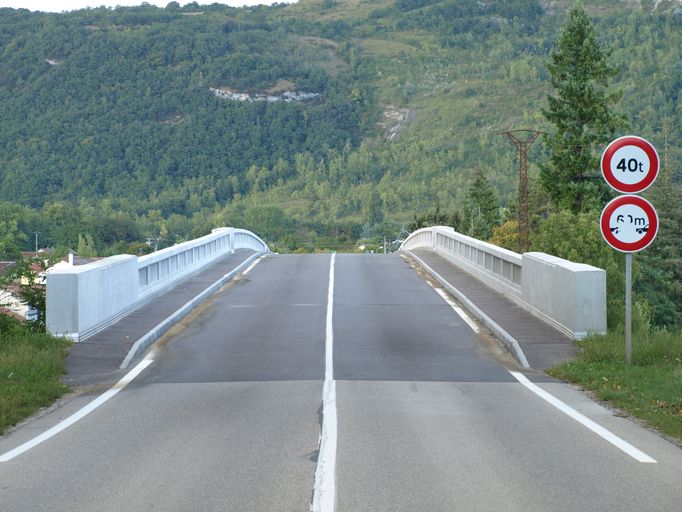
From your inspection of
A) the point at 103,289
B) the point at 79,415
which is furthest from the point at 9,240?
the point at 79,415

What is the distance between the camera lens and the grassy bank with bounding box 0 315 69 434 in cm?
1062

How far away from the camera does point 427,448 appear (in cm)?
870

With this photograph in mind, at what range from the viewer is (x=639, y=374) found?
12.2 meters

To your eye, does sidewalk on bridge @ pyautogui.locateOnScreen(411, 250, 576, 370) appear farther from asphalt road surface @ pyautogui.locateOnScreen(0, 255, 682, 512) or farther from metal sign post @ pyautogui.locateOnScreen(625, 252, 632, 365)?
metal sign post @ pyautogui.locateOnScreen(625, 252, 632, 365)

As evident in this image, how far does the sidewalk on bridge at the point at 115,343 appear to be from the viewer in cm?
1283

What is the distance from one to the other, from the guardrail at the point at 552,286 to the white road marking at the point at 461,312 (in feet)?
3.36

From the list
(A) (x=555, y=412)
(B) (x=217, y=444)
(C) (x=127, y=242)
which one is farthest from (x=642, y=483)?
(C) (x=127, y=242)

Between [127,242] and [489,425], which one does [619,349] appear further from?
[127,242]

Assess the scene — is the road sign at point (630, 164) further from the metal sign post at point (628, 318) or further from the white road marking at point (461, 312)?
the white road marking at point (461, 312)

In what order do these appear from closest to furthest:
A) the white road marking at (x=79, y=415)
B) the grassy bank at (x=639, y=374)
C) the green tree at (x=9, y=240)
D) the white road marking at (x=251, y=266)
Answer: the white road marking at (x=79, y=415)
the grassy bank at (x=639, y=374)
the green tree at (x=9, y=240)
the white road marking at (x=251, y=266)

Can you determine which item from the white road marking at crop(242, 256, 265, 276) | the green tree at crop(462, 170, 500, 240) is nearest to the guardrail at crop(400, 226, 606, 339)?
the white road marking at crop(242, 256, 265, 276)

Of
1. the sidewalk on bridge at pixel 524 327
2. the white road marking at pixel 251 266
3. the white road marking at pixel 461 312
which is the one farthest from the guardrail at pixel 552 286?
the white road marking at pixel 251 266

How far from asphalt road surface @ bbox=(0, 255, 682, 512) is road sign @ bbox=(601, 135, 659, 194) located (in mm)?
2701

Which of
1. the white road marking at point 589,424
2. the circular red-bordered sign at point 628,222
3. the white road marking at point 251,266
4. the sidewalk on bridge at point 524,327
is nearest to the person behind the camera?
the white road marking at point 589,424
